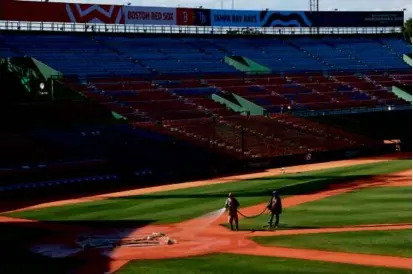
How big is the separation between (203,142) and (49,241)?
29.7 meters

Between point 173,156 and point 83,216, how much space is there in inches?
757

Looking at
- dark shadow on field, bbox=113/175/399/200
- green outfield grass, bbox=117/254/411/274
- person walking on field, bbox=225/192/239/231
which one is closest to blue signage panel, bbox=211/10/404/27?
dark shadow on field, bbox=113/175/399/200

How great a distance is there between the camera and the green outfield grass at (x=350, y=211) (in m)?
28.7

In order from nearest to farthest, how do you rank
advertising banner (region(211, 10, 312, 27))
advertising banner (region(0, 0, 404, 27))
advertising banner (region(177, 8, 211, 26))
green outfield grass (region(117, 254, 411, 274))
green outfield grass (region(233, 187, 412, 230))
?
green outfield grass (region(117, 254, 411, 274)) → green outfield grass (region(233, 187, 412, 230)) → advertising banner (region(0, 0, 404, 27)) → advertising banner (region(177, 8, 211, 26)) → advertising banner (region(211, 10, 312, 27))

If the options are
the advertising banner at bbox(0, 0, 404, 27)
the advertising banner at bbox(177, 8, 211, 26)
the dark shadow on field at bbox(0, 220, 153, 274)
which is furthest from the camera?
the advertising banner at bbox(177, 8, 211, 26)

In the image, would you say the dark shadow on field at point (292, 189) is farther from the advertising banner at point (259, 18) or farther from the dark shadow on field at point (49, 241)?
the advertising banner at point (259, 18)

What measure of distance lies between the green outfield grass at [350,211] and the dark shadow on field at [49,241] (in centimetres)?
638

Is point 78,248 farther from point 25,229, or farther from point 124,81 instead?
point 124,81

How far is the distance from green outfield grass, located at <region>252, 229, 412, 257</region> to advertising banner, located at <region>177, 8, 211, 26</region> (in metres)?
61.5

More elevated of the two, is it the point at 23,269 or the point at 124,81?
the point at 124,81

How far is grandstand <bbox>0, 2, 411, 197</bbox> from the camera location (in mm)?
52062

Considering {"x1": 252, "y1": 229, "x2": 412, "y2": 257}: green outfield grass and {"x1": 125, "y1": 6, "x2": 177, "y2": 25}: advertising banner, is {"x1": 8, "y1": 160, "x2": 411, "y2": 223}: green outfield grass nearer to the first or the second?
{"x1": 252, "y1": 229, "x2": 412, "y2": 257}: green outfield grass

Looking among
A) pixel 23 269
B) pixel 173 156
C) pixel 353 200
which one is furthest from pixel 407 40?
pixel 23 269

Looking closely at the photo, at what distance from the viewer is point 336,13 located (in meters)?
98.4
